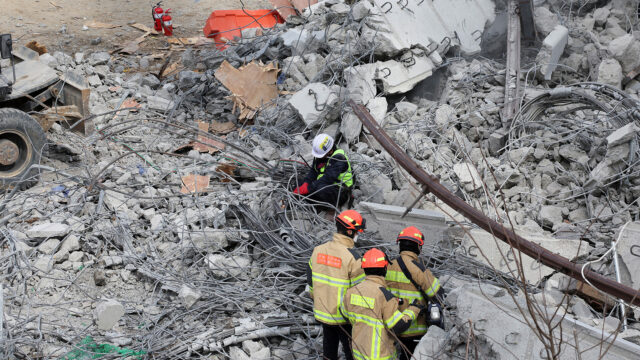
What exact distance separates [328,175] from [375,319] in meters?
2.56

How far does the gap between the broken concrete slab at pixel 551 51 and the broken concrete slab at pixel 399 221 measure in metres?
3.34

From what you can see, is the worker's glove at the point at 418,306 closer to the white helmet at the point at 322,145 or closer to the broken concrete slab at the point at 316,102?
the white helmet at the point at 322,145

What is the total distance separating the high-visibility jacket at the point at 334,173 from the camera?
6559 mm

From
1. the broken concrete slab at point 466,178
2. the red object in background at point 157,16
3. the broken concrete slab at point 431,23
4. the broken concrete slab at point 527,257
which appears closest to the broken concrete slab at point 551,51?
the broken concrete slab at point 431,23

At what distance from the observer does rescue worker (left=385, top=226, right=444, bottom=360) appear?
461 cm

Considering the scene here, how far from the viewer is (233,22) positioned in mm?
12344

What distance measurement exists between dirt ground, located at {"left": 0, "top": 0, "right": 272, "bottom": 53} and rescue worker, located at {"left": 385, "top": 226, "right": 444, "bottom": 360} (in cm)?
984

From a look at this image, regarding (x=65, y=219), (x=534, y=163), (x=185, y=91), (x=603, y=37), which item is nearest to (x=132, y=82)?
(x=185, y=91)

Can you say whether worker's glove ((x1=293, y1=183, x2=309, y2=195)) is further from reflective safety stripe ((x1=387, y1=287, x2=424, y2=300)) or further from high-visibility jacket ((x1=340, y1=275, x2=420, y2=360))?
high-visibility jacket ((x1=340, y1=275, x2=420, y2=360))

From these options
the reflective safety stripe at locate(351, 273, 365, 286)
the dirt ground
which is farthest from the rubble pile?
the dirt ground

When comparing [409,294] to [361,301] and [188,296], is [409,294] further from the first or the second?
[188,296]

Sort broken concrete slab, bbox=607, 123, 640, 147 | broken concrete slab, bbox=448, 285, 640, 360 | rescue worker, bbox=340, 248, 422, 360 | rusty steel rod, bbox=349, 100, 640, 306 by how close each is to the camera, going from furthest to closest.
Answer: broken concrete slab, bbox=607, 123, 640, 147 < rescue worker, bbox=340, 248, 422, 360 < rusty steel rod, bbox=349, 100, 640, 306 < broken concrete slab, bbox=448, 285, 640, 360

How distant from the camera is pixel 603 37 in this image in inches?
349

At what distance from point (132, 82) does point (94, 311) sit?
5939 millimetres
